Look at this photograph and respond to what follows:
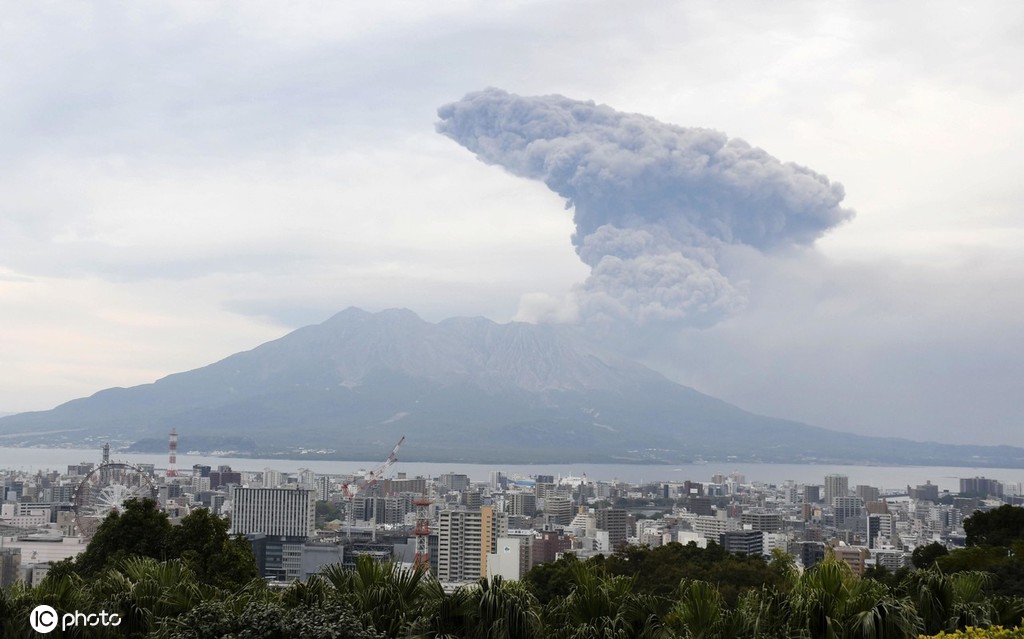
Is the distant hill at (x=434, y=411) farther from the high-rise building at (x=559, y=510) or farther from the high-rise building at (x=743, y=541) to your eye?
the high-rise building at (x=743, y=541)

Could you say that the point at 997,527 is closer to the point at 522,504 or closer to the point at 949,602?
the point at 949,602

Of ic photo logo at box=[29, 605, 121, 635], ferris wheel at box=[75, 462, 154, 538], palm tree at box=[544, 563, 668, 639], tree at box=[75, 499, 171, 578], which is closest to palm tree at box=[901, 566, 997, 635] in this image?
palm tree at box=[544, 563, 668, 639]

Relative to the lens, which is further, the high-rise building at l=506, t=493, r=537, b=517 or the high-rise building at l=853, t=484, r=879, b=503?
the high-rise building at l=853, t=484, r=879, b=503

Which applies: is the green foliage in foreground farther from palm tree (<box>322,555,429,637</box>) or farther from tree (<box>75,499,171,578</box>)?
tree (<box>75,499,171,578</box>)

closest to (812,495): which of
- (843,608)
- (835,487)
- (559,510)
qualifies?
(835,487)

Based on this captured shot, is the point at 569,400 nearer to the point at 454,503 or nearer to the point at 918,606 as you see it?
the point at 454,503

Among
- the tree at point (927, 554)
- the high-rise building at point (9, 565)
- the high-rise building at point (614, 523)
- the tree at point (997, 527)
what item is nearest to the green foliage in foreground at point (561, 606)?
the tree at point (997, 527)
